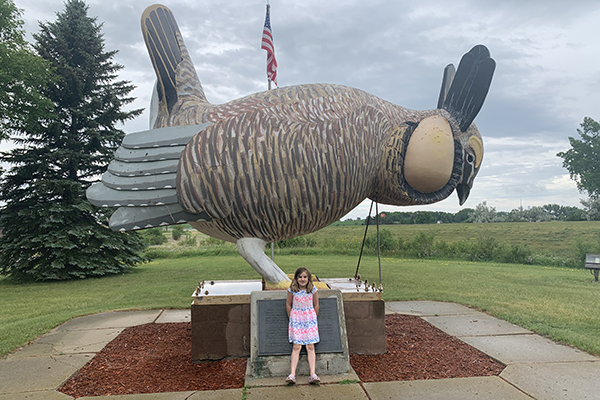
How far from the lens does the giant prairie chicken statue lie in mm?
3576

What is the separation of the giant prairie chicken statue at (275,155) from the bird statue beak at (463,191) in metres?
0.02

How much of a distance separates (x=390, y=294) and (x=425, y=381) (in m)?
4.75

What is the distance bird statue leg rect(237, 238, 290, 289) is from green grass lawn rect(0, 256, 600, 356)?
317 centimetres

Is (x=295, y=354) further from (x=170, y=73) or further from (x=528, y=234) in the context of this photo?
(x=528, y=234)

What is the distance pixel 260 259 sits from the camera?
4109 mm

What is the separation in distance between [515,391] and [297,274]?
→ 2088mm

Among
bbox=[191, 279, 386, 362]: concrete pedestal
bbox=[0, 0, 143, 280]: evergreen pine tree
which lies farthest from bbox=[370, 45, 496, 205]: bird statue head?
bbox=[0, 0, 143, 280]: evergreen pine tree

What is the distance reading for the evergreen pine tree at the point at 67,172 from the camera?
11625 millimetres

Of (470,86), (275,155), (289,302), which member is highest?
(470,86)

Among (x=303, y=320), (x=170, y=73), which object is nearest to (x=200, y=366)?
(x=303, y=320)

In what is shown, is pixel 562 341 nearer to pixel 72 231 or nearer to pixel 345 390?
pixel 345 390

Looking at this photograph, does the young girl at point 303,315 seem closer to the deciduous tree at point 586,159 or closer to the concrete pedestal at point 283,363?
the concrete pedestal at point 283,363

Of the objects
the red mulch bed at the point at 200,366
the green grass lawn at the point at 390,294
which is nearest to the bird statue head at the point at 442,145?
the red mulch bed at the point at 200,366

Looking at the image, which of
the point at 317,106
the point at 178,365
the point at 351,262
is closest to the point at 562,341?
the point at 317,106
